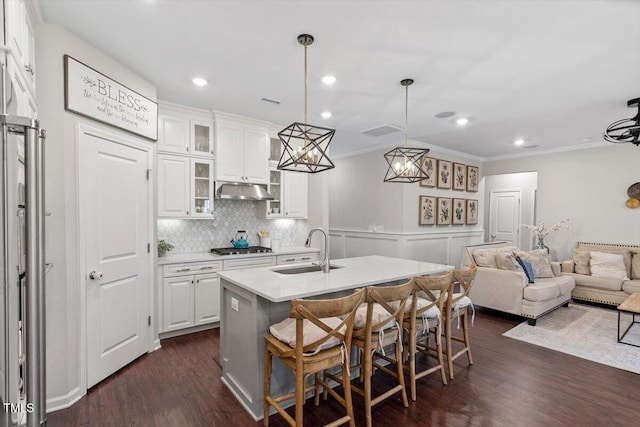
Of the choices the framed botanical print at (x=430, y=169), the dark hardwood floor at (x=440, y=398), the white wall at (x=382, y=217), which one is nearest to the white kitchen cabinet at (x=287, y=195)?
the white wall at (x=382, y=217)

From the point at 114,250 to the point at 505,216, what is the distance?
8.43 m

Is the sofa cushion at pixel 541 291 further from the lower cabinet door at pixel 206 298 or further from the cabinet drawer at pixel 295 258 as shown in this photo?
the lower cabinet door at pixel 206 298

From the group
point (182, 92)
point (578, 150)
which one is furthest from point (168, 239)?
point (578, 150)

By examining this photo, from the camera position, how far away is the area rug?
3.31 metres

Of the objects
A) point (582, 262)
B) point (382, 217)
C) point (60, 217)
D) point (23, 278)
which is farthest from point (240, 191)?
point (582, 262)

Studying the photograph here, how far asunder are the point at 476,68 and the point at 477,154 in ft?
14.9

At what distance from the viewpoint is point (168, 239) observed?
164 inches

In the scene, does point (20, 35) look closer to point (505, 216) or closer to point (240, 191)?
point (240, 191)

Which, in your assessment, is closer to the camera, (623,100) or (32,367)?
(32,367)

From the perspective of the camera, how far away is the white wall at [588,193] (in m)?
5.51

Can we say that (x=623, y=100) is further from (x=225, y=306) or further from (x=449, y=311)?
(x=225, y=306)

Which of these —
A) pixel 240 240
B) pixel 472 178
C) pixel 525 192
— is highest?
pixel 472 178

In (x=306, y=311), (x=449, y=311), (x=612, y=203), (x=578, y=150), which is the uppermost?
(x=578, y=150)

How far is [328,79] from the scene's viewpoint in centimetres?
322
